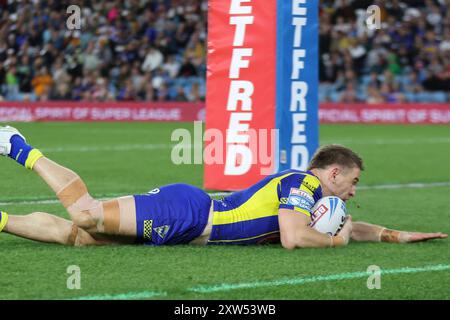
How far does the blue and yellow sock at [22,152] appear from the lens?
21.4 ft

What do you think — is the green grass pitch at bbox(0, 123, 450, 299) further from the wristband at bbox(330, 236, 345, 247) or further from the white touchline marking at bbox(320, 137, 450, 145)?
the white touchline marking at bbox(320, 137, 450, 145)

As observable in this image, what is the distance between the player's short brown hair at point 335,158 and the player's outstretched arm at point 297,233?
506mm

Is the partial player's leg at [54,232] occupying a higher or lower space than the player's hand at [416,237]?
higher

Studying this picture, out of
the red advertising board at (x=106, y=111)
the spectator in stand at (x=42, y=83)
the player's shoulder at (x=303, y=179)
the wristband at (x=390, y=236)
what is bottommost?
the red advertising board at (x=106, y=111)

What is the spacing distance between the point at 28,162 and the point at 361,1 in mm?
22865

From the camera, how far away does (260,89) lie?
418 inches

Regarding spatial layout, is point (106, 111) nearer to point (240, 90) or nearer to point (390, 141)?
point (390, 141)

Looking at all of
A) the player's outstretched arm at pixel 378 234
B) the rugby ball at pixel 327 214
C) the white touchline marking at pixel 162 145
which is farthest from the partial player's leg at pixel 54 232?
the white touchline marking at pixel 162 145

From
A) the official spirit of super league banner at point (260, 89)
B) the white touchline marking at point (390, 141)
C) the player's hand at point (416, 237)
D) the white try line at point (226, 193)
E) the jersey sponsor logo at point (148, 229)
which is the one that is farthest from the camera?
the white touchline marking at point (390, 141)

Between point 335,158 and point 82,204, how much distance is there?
5.90ft

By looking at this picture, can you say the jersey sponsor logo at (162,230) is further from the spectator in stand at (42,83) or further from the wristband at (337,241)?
the spectator in stand at (42,83)

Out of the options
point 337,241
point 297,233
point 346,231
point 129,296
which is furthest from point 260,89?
point 129,296

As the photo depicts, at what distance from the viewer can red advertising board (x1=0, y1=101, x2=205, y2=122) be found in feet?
86.1

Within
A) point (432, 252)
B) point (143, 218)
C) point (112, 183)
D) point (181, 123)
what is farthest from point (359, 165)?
point (181, 123)
